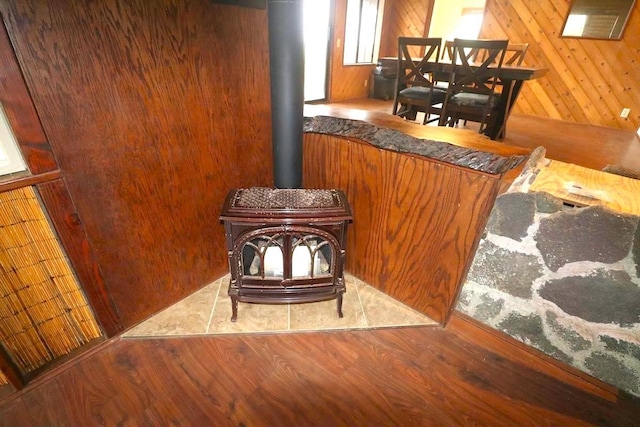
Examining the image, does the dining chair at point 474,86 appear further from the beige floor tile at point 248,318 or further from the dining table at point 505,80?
the beige floor tile at point 248,318

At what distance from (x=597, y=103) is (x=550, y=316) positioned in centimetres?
429

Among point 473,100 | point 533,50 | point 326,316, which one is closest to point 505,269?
point 326,316

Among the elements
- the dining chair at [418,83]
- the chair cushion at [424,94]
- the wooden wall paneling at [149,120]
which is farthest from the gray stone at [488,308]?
the chair cushion at [424,94]

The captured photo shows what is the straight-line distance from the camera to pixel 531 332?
4.56 ft

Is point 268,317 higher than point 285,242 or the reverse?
the reverse

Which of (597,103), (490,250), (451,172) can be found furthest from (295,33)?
(597,103)

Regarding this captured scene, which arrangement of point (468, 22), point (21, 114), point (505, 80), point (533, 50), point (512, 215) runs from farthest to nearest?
1. point (468, 22)
2. point (533, 50)
3. point (505, 80)
4. point (512, 215)
5. point (21, 114)

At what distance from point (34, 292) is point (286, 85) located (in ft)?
4.20

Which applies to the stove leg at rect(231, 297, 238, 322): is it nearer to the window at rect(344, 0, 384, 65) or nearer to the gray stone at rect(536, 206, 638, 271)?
the gray stone at rect(536, 206, 638, 271)

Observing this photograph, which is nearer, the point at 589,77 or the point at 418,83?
the point at 418,83

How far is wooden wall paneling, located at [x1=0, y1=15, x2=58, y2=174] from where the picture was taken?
86cm

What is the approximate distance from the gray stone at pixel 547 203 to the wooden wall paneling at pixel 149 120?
130 cm

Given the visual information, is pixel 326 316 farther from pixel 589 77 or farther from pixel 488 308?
pixel 589 77

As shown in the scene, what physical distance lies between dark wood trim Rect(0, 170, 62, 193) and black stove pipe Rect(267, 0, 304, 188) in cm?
→ 83
